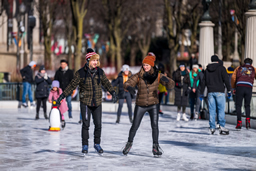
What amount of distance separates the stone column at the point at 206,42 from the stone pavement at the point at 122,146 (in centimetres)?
735

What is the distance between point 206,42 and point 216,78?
9556 mm

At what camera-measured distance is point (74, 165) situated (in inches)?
341

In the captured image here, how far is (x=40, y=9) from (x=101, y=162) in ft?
105

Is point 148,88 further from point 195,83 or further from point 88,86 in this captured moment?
point 195,83

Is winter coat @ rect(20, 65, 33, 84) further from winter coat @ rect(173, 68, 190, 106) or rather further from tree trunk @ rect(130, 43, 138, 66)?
tree trunk @ rect(130, 43, 138, 66)

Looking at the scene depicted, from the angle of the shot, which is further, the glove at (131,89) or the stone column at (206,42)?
the stone column at (206,42)

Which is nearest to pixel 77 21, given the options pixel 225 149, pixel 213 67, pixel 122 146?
pixel 213 67

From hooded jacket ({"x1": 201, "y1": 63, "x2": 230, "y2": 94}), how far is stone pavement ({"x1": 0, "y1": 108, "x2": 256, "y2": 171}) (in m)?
1.14

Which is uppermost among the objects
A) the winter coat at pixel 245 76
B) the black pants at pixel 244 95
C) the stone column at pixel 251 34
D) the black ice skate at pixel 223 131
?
the stone column at pixel 251 34

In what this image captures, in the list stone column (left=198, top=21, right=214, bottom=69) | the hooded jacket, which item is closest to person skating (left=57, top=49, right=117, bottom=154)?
the hooded jacket

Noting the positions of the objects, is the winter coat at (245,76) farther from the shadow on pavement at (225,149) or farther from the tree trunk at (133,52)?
the tree trunk at (133,52)

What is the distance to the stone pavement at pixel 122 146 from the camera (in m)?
8.73

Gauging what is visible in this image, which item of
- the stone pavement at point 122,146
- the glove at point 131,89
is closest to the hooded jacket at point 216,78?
the stone pavement at point 122,146

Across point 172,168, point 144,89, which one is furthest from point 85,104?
point 172,168
